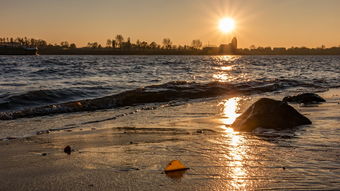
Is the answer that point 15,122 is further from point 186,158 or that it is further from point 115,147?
point 186,158

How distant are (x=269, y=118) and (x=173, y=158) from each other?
306cm

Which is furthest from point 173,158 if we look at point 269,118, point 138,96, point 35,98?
point 35,98

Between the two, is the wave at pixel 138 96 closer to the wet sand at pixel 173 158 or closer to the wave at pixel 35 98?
the wave at pixel 35 98

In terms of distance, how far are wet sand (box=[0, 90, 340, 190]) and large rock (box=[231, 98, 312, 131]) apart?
31 centimetres

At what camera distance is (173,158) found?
4594mm

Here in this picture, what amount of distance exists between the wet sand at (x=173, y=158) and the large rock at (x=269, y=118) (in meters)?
0.31

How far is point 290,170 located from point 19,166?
9.95 feet

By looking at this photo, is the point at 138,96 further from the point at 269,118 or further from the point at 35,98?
the point at 269,118

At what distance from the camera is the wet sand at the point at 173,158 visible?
11.8 ft

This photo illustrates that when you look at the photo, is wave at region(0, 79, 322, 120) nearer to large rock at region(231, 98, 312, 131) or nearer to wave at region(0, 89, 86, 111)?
wave at region(0, 89, 86, 111)

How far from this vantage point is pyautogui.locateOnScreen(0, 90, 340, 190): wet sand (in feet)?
11.8

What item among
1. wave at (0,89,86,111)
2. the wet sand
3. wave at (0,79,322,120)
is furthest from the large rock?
wave at (0,89,86,111)

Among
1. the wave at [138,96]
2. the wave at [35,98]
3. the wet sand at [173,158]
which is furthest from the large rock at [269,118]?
the wave at [35,98]

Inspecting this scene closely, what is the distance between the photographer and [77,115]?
963cm
